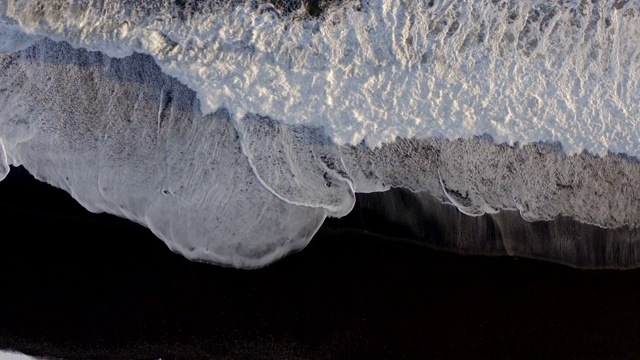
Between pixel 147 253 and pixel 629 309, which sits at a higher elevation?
pixel 629 309

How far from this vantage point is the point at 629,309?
48.0 inches

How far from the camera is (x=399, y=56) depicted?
3.76 feet

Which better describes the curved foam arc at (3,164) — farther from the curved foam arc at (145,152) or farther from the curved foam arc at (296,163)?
the curved foam arc at (296,163)

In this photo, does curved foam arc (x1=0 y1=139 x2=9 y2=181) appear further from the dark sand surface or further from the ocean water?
the dark sand surface

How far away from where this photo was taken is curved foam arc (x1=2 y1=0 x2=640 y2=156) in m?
1.14

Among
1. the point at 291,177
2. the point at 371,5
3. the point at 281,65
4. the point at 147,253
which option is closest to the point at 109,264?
the point at 147,253

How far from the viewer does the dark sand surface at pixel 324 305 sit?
47.6 inches

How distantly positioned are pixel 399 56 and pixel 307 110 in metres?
0.25

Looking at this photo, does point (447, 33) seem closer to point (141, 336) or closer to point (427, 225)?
point (427, 225)

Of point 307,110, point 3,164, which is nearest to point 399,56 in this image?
point 307,110

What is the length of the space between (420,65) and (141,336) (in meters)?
0.95

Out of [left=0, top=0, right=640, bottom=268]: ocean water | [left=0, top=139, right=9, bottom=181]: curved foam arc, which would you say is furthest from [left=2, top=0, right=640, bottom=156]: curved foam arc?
[left=0, top=139, right=9, bottom=181]: curved foam arc

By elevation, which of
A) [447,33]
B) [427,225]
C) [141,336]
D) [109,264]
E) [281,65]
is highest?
[447,33]

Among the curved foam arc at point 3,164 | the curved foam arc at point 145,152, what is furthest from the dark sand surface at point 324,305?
the curved foam arc at point 3,164
